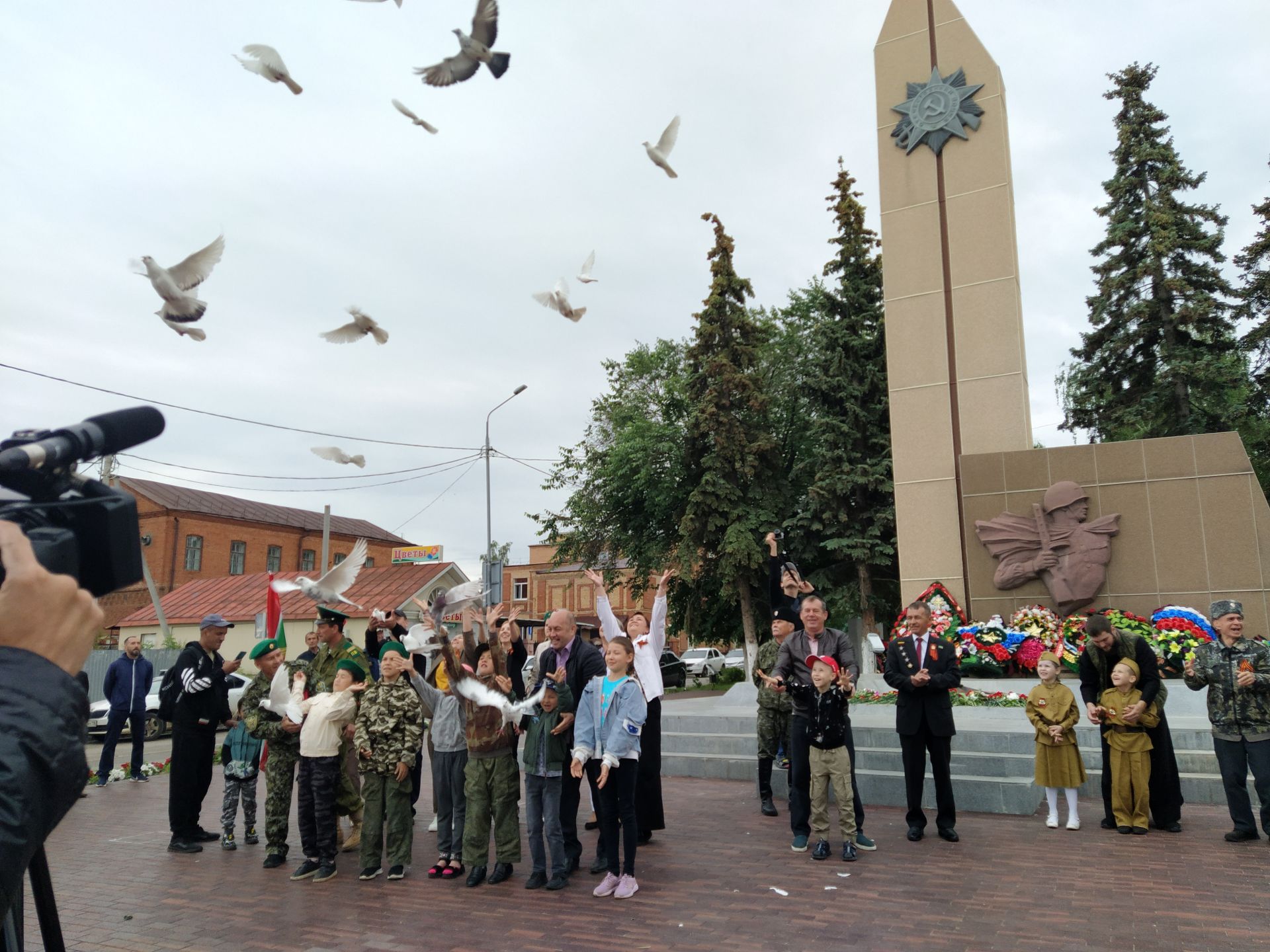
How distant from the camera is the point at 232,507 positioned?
163 feet

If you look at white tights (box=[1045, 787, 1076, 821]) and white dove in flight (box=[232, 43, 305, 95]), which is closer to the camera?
white dove in flight (box=[232, 43, 305, 95])

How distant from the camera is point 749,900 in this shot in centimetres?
605

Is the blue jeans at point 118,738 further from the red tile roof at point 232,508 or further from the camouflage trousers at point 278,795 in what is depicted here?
the red tile roof at point 232,508

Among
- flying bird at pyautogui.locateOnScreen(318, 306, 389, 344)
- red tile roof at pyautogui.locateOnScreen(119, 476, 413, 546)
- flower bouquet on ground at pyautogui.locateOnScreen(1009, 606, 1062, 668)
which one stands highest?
red tile roof at pyautogui.locateOnScreen(119, 476, 413, 546)

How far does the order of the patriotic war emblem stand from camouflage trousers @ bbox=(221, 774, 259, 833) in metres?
15.8

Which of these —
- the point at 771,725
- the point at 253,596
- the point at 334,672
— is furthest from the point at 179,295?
the point at 253,596

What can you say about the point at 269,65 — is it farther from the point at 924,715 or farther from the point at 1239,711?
the point at 1239,711

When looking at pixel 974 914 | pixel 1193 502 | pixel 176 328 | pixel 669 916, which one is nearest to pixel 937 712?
pixel 974 914

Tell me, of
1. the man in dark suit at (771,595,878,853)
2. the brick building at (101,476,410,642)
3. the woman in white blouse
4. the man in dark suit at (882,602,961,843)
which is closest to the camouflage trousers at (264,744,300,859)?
the woman in white blouse

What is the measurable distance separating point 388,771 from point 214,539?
4488 centimetres

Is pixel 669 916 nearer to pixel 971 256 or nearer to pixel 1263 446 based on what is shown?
pixel 971 256

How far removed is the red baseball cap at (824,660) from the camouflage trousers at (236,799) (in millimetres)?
4965

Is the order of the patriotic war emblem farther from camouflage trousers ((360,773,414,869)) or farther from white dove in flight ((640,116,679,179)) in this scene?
camouflage trousers ((360,773,414,869))

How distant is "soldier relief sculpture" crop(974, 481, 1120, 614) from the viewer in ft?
46.5
